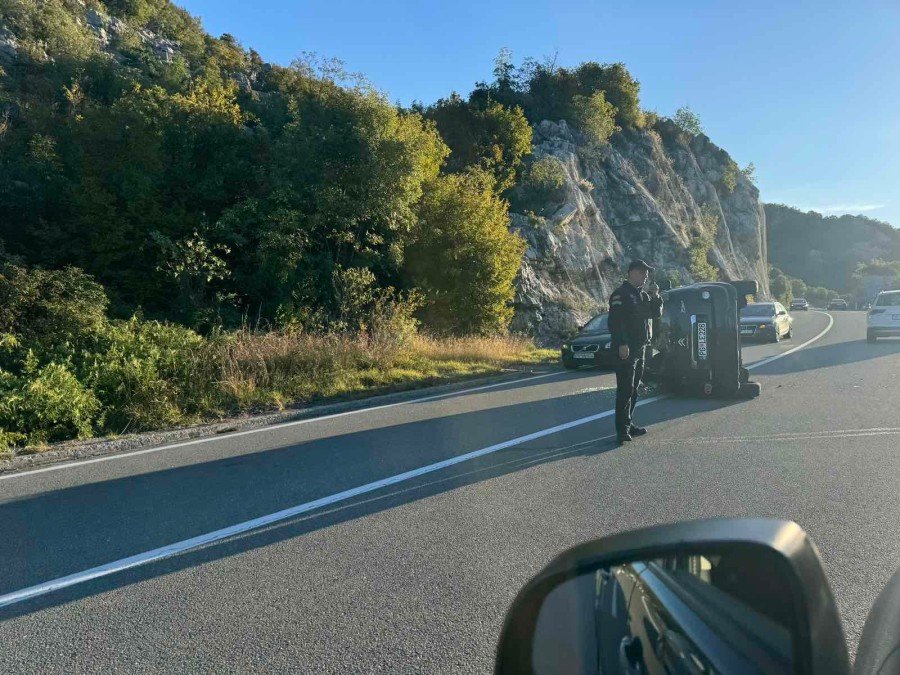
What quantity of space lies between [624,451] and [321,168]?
1523 cm

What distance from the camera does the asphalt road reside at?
3309 mm

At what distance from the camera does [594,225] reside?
119 ft

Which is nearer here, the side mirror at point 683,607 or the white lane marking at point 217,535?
the side mirror at point 683,607

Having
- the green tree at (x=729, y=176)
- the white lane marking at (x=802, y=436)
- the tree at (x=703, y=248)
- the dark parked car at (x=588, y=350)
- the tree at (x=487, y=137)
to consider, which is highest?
the green tree at (x=729, y=176)

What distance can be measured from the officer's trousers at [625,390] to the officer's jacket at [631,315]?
179 millimetres

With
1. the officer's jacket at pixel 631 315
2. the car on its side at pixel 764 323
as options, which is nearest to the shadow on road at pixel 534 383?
the officer's jacket at pixel 631 315

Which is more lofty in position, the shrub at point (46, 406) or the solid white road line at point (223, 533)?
the shrub at point (46, 406)

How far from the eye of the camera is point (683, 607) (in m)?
1.51

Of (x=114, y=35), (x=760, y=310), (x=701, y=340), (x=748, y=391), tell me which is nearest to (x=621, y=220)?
(x=760, y=310)

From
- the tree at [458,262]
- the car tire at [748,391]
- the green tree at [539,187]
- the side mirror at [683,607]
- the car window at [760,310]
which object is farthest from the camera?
the green tree at [539,187]

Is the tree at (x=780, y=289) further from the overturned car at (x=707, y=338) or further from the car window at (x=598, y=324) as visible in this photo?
the overturned car at (x=707, y=338)

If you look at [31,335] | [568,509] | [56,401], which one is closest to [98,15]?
[31,335]

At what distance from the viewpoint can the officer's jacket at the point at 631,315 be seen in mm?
7621

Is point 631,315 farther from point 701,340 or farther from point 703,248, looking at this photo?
point 703,248
